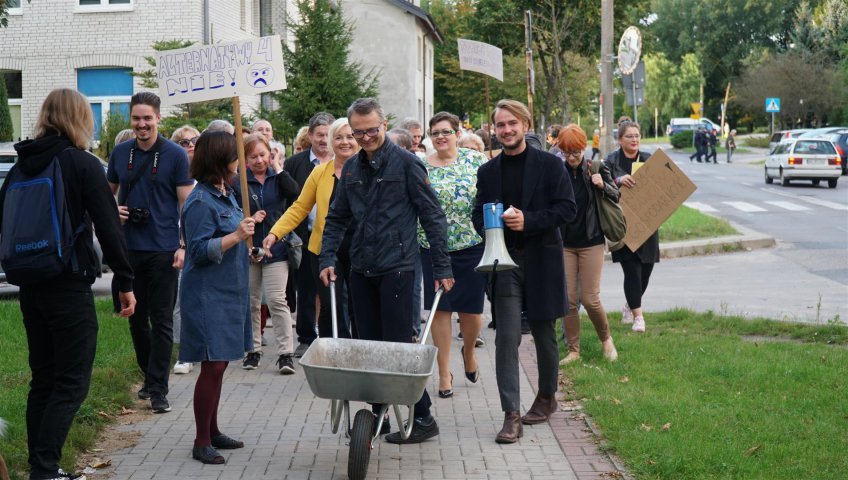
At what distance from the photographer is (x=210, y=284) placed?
6262 millimetres

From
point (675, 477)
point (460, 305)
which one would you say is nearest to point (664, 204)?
point (460, 305)

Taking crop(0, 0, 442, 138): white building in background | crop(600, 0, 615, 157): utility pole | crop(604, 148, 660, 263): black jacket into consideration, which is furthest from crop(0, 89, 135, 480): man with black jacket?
crop(0, 0, 442, 138): white building in background

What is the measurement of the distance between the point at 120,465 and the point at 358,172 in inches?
83.5

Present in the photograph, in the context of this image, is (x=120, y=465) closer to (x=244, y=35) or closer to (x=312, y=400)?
(x=312, y=400)

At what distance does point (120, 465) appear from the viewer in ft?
20.3

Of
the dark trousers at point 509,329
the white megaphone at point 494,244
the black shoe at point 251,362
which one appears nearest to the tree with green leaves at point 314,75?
the black shoe at point 251,362

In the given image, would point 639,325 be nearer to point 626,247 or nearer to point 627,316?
point 627,316

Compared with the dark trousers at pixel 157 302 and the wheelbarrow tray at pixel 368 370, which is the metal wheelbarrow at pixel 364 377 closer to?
the wheelbarrow tray at pixel 368 370

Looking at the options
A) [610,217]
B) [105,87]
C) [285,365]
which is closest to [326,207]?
[285,365]

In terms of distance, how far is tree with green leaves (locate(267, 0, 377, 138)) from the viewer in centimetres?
2022

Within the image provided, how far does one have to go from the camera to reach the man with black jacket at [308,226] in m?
9.41

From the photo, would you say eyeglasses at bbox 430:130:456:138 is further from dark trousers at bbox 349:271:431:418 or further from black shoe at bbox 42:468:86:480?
black shoe at bbox 42:468:86:480

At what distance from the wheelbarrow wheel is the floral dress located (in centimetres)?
225

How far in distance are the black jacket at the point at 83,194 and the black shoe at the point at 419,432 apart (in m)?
2.05
